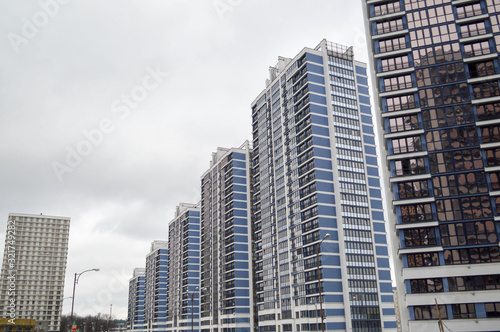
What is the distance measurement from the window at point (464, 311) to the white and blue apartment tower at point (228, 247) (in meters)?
76.5

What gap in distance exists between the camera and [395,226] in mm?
70812

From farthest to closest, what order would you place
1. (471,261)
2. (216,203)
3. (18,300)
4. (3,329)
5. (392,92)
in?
(18,300) → (216,203) → (3,329) → (392,92) → (471,261)

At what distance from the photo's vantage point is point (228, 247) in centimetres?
13925

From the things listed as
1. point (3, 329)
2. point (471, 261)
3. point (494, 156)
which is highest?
point (494, 156)

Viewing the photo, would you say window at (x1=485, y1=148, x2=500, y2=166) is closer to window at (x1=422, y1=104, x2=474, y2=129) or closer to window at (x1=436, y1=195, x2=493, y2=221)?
window at (x1=436, y1=195, x2=493, y2=221)

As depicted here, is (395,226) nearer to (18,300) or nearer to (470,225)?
(470,225)

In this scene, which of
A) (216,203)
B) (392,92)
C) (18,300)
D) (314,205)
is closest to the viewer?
(392,92)

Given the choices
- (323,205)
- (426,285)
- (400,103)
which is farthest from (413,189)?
(323,205)

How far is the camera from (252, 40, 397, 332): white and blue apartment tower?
312ft

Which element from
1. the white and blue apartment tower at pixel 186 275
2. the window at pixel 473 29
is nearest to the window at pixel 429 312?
the window at pixel 473 29

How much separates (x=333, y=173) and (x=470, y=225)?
39351 mm

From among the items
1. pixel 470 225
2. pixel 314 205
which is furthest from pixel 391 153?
pixel 314 205

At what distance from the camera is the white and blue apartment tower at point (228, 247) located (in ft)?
431

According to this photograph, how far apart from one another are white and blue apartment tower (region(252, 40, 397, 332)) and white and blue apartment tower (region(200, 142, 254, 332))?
1323cm
